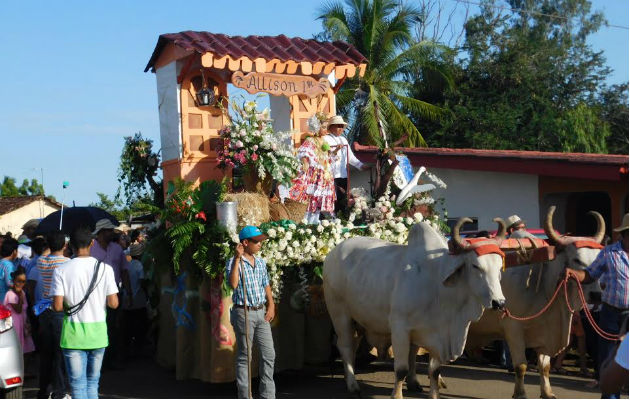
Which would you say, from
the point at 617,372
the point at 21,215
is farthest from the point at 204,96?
the point at 21,215

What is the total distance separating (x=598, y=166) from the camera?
1355 cm

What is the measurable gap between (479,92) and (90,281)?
25.2m

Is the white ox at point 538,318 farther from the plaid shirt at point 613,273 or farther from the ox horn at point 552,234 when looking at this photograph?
the plaid shirt at point 613,273

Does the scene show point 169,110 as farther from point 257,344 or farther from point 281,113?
point 257,344

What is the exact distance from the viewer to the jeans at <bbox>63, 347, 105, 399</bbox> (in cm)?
701

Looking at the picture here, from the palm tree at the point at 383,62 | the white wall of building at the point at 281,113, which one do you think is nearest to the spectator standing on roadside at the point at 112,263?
the white wall of building at the point at 281,113

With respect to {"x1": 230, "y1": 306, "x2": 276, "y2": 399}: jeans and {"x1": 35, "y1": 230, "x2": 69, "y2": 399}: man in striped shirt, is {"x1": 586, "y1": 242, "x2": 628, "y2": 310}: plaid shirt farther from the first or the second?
{"x1": 35, "y1": 230, "x2": 69, "y2": 399}: man in striped shirt

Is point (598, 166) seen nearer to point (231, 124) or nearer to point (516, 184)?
point (516, 184)

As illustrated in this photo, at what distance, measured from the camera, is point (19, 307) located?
8930 millimetres

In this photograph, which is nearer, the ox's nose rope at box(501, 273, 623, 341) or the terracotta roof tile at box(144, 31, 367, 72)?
the ox's nose rope at box(501, 273, 623, 341)

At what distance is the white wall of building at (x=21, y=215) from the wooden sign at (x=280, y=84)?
22122mm

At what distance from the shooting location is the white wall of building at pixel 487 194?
1532cm

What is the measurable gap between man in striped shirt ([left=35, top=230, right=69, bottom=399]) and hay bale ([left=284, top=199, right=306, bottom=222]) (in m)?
3.04

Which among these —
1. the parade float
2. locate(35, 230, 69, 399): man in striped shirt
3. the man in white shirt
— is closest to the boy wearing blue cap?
the parade float
